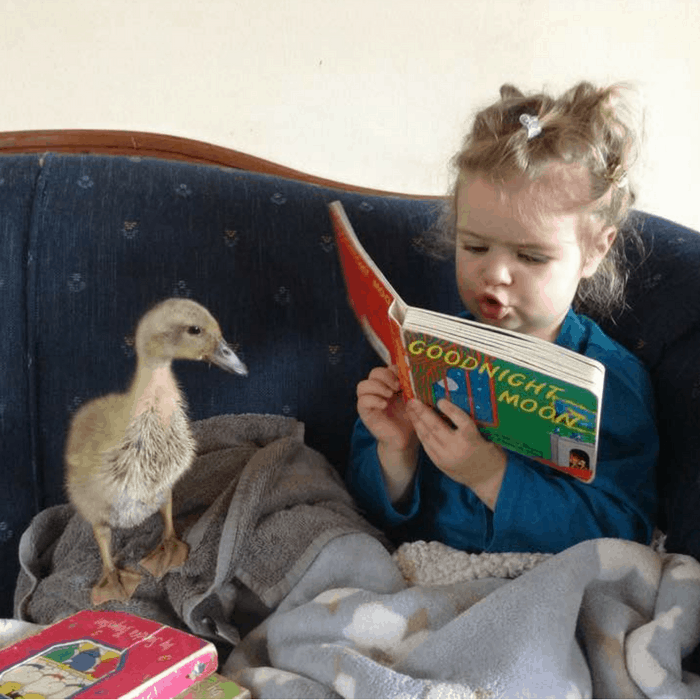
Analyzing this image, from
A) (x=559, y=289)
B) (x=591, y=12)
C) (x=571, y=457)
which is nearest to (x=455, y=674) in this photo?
(x=571, y=457)

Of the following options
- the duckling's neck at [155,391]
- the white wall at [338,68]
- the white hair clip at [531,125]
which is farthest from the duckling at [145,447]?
the white wall at [338,68]

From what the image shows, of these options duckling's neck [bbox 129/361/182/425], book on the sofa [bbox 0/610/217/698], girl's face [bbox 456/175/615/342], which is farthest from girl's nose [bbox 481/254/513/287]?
book on the sofa [bbox 0/610/217/698]

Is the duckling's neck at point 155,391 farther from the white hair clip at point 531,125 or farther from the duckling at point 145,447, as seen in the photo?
the white hair clip at point 531,125

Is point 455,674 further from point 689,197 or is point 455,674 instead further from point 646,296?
point 689,197

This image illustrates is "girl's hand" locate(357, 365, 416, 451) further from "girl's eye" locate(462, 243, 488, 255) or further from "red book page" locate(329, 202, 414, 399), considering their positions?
"girl's eye" locate(462, 243, 488, 255)

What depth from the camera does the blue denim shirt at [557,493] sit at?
2.86 ft

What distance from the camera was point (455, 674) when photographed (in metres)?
0.69

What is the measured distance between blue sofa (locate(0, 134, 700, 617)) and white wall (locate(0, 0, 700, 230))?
0.85ft

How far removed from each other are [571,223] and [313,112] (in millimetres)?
643

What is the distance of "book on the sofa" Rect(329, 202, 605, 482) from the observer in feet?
2.31

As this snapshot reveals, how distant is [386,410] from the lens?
0.93 meters

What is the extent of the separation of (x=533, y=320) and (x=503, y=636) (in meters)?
0.34

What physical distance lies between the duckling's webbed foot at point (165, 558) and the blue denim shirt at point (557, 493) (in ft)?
0.75

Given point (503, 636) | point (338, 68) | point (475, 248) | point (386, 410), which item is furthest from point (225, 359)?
point (338, 68)
